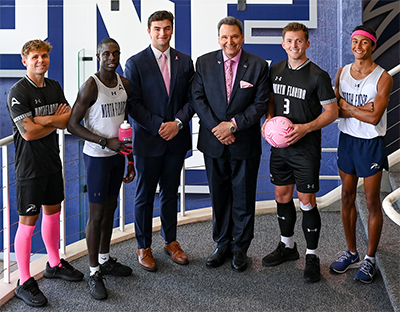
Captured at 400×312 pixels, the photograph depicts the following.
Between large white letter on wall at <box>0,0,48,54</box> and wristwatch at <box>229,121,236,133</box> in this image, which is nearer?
wristwatch at <box>229,121,236,133</box>

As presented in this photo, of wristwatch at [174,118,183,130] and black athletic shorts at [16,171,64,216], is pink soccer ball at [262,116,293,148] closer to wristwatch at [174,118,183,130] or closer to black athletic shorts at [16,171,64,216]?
wristwatch at [174,118,183,130]

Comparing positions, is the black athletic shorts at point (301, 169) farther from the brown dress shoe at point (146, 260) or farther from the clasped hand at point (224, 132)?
the brown dress shoe at point (146, 260)

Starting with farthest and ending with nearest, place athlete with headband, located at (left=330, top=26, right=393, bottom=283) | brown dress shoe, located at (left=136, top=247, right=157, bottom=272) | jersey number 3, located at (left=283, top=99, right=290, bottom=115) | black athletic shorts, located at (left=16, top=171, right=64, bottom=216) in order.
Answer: brown dress shoe, located at (left=136, top=247, right=157, bottom=272) → jersey number 3, located at (left=283, top=99, right=290, bottom=115) → athlete with headband, located at (left=330, top=26, right=393, bottom=283) → black athletic shorts, located at (left=16, top=171, right=64, bottom=216)

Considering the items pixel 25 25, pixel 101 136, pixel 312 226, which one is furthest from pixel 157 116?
pixel 25 25

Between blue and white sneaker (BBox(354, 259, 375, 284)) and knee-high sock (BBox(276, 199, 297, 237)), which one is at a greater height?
knee-high sock (BBox(276, 199, 297, 237))

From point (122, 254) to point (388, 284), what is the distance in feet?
5.77

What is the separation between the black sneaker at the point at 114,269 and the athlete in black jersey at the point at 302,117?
3.06 ft

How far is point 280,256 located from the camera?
2.98 meters

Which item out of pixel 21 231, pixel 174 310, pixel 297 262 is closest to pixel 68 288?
pixel 21 231

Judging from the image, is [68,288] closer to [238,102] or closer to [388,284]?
[238,102]

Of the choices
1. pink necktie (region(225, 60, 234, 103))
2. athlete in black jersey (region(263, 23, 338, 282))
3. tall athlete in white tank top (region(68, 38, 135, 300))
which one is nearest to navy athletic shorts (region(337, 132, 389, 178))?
athlete in black jersey (region(263, 23, 338, 282))

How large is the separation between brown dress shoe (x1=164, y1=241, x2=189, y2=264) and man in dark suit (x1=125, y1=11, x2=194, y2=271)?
0.01 metres

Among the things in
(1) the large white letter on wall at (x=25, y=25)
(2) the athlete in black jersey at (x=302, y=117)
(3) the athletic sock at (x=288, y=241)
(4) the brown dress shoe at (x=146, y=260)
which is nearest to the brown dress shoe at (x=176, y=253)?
(4) the brown dress shoe at (x=146, y=260)

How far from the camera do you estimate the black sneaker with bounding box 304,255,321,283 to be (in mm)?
2701
